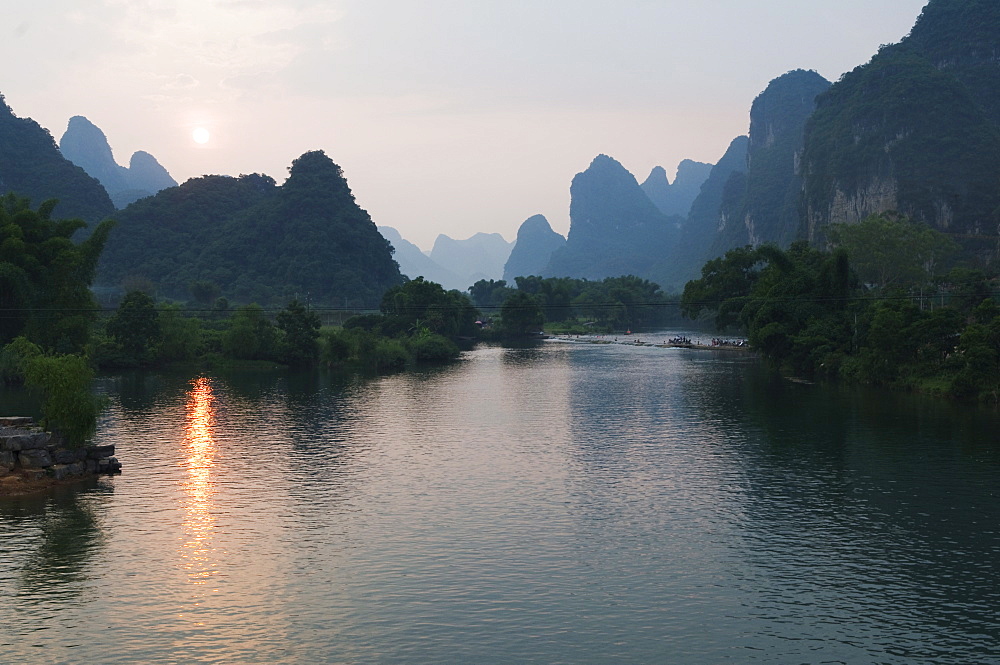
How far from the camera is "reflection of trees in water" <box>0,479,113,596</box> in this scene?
3306 centimetres

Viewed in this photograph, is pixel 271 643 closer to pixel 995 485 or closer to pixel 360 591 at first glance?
pixel 360 591

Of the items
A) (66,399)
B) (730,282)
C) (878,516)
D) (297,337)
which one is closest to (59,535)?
(66,399)

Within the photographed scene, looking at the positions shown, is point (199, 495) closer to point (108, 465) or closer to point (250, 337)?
point (108, 465)

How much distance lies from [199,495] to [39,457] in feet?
30.2

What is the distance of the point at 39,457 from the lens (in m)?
47.5

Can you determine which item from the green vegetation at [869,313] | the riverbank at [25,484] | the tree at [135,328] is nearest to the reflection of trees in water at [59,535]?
the riverbank at [25,484]

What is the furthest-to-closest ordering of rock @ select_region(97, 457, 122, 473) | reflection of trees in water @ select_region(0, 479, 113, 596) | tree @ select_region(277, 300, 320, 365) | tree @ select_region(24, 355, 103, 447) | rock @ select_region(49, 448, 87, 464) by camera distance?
tree @ select_region(277, 300, 320, 365) < rock @ select_region(97, 457, 122, 473) < rock @ select_region(49, 448, 87, 464) < tree @ select_region(24, 355, 103, 447) < reflection of trees in water @ select_region(0, 479, 113, 596)

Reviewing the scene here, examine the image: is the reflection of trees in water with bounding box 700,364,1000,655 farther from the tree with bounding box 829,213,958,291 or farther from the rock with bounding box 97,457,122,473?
the tree with bounding box 829,213,958,291

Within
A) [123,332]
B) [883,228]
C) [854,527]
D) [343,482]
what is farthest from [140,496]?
[883,228]

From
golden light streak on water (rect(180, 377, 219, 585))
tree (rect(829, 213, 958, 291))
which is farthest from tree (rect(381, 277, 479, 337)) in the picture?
golden light streak on water (rect(180, 377, 219, 585))

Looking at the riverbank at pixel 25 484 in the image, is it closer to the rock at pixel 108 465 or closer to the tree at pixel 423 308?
the rock at pixel 108 465

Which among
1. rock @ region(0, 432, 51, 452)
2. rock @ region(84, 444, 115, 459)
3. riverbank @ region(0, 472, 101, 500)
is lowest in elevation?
riverbank @ region(0, 472, 101, 500)

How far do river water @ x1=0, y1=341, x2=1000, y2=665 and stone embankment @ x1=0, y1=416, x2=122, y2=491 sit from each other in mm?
1578

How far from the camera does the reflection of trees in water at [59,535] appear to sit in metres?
33.1
